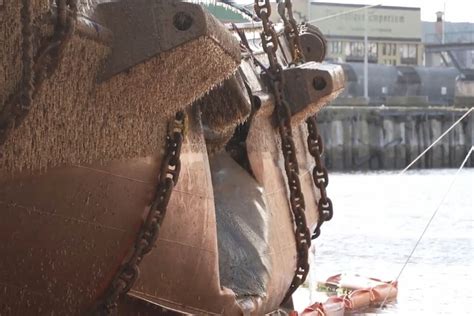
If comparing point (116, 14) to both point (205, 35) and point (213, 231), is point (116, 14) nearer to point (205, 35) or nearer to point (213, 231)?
point (205, 35)

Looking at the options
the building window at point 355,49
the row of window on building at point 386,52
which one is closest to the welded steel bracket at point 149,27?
the building window at point 355,49

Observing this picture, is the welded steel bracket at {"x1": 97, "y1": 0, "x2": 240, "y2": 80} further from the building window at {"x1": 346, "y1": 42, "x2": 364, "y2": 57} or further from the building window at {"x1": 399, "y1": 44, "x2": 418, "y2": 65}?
the building window at {"x1": 399, "y1": 44, "x2": 418, "y2": 65}

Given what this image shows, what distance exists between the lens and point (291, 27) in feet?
22.3

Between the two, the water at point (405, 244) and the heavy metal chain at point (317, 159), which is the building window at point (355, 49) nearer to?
the water at point (405, 244)

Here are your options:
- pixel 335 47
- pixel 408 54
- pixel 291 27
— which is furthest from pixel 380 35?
pixel 291 27

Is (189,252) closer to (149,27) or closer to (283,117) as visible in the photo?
(149,27)

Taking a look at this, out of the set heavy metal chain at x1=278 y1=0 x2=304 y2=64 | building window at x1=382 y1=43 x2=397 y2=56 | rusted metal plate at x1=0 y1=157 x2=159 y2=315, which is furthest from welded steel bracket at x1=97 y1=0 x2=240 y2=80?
building window at x1=382 y1=43 x2=397 y2=56

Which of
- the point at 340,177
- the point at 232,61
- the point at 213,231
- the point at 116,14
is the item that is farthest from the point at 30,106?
the point at 340,177

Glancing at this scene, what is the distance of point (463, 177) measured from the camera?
51438 mm

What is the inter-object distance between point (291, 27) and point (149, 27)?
2301 mm

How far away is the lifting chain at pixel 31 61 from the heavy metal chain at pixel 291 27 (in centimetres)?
221

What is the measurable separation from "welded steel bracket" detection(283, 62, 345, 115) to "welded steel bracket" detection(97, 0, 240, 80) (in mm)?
1794

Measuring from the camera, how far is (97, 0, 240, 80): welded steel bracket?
179 inches

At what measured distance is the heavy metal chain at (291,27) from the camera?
650cm
